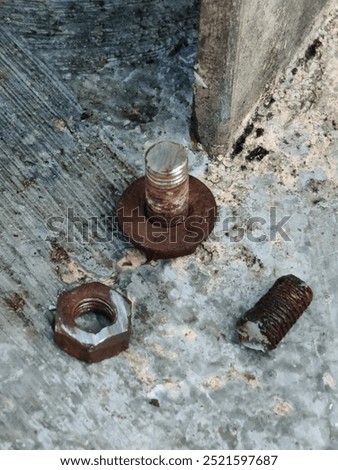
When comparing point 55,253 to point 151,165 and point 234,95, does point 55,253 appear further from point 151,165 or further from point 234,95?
point 234,95

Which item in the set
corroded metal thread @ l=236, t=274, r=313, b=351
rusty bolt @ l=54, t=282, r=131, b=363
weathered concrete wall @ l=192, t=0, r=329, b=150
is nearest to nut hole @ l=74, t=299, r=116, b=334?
rusty bolt @ l=54, t=282, r=131, b=363

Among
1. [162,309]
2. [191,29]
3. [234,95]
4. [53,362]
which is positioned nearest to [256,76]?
[234,95]

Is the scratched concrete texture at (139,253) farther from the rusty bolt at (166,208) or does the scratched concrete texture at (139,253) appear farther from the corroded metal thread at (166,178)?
the corroded metal thread at (166,178)

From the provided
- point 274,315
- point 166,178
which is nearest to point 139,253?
point 166,178

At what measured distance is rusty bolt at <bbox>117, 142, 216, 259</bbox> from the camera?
2.13m

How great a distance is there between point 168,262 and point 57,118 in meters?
0.66

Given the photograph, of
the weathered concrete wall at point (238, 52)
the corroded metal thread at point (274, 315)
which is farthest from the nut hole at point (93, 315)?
the weathered concrete wall at point (238, 52)

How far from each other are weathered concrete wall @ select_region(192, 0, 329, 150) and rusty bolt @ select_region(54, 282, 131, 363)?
65 centimetres

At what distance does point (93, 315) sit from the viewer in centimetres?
220

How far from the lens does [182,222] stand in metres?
2.32

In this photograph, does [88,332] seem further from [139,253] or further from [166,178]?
[166,178]

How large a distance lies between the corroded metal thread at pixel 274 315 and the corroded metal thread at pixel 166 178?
372 mm

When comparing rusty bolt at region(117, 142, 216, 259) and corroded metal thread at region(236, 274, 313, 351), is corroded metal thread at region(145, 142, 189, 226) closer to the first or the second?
rusty bolt at region(117, 142, 216, 259)

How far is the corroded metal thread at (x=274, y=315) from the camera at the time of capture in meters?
2.11
